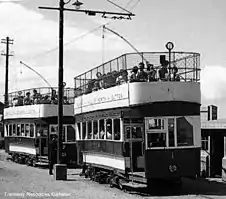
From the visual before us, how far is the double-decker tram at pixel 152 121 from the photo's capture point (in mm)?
16672

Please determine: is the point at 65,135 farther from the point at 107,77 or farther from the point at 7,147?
the point at 107,77

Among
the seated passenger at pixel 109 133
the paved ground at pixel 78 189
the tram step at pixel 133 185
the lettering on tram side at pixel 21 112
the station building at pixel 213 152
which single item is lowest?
the paved ground at pixel 78 189

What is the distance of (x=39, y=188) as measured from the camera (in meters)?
18.3

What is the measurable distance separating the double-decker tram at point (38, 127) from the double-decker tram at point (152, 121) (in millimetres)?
9367

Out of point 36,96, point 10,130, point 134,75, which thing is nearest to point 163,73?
point 134,75

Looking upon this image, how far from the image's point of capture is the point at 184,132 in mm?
16984

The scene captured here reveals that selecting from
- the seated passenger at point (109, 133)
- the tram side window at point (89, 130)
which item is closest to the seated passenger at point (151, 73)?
the seated passenger at point (109, 133)

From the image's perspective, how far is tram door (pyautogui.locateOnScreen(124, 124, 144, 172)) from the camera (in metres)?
17.5

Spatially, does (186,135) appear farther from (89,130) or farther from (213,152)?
(213,152)

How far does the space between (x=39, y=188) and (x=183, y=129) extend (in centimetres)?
525

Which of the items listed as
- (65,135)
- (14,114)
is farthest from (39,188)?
(14,114)

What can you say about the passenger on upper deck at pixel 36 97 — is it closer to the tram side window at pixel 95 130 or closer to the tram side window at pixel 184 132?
the tram side window at pixel 95 130

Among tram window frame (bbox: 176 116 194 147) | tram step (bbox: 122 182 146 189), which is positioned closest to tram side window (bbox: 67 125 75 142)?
tram step (bbox: 122 182 146 189)

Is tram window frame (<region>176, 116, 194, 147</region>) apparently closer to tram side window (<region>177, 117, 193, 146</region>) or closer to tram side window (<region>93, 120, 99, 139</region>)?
tram side window (<region>177, 117, 193, 146</region>)
